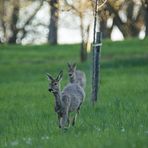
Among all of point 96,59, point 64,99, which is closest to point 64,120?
point 64,99

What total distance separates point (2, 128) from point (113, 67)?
20350 mm

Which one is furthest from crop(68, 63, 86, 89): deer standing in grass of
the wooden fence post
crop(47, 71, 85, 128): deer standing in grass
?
crop(47, 71, 85, 128): deer standing in grass

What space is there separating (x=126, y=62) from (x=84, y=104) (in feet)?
55.6

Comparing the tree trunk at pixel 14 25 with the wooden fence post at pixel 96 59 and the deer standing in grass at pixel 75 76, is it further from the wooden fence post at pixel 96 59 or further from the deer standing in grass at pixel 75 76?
the wooden fence post at pixel 96 59

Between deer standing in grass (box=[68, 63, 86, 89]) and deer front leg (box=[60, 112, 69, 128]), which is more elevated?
deer front leg (box=[60, 112, 69, 128])

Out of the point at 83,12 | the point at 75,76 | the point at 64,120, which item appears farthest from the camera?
the point at 83,12

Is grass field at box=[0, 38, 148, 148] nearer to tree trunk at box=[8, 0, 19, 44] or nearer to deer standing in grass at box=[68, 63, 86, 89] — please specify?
deer standing in grass at box=[68, 63, 86, 89]

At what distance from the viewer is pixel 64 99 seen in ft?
54.6

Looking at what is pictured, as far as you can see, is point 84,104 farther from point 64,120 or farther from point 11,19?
point 11,19

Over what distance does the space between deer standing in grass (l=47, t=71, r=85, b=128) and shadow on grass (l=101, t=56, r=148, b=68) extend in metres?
18.8

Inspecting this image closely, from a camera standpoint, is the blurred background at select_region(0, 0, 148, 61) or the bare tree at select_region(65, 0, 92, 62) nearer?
the bare tree at select_region(65, 0, 92, 62)

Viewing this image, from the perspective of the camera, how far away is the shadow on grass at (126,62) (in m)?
36.7

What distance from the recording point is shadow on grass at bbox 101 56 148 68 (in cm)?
3672

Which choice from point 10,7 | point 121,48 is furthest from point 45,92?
point 10,7
